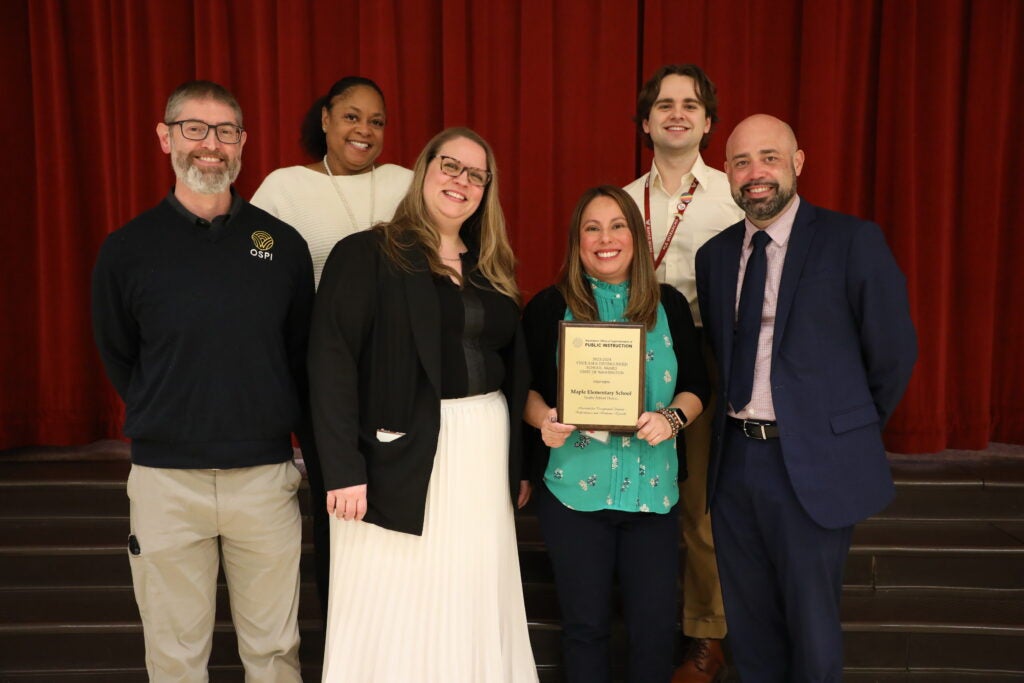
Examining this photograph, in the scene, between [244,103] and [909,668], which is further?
[244,103]

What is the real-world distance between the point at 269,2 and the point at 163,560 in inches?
124

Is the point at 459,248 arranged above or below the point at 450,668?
above

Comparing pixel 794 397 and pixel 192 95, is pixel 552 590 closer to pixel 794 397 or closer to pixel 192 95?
pixel 794 397

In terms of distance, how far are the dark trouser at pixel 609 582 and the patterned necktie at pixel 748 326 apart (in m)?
0.41

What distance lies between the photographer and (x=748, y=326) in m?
2.10

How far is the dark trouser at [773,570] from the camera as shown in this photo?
2053 mm

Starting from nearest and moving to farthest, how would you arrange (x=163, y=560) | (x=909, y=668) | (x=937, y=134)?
1. (x=163, y=560)
2. (x=909, y=668)
3. (x=937, y=134)

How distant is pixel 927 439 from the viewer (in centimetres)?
397

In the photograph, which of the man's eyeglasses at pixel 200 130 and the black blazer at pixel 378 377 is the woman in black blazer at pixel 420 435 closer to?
the black blazer at pixel 378 377

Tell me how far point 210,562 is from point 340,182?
1.27m

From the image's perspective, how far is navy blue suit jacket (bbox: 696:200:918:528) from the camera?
6.56 feet

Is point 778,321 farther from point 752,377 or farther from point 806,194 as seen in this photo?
point 806,194

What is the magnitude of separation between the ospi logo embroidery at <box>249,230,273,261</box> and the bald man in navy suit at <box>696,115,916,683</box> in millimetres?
1250

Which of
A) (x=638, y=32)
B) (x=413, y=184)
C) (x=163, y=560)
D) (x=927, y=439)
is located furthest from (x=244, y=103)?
(x=927, y=439)
